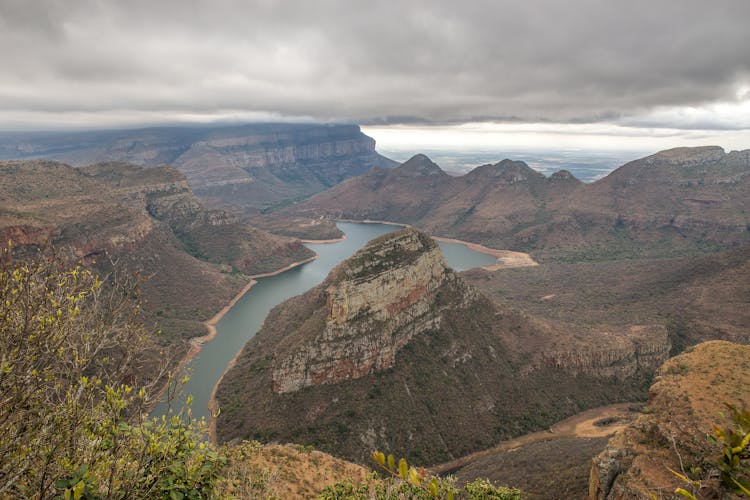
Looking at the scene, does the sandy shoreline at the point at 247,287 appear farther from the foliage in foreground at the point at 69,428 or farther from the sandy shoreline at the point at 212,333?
the foliage in foreground at the point at 69,428

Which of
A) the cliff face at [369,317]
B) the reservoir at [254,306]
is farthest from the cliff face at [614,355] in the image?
the reservoir at [254,306]

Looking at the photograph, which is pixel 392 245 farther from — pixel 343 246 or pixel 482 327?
pixel 343 246

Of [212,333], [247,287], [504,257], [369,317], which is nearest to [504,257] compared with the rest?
[504,257]

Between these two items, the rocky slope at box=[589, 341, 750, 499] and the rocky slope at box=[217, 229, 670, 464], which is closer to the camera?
the rocky slope at box=[589, 341, 750, 499]

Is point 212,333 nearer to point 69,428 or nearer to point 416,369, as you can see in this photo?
point 416,369

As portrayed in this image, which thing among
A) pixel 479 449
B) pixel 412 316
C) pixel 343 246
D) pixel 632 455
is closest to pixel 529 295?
pixel 412 316

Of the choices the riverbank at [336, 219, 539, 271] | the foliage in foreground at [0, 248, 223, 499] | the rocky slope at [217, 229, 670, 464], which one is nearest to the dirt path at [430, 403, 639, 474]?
the rocky slope at [217, 229, 670, 464]

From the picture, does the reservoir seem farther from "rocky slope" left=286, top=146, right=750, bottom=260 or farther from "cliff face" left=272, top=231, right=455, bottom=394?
"rocky slope" left=286, top=146, right=750, bottom=260
